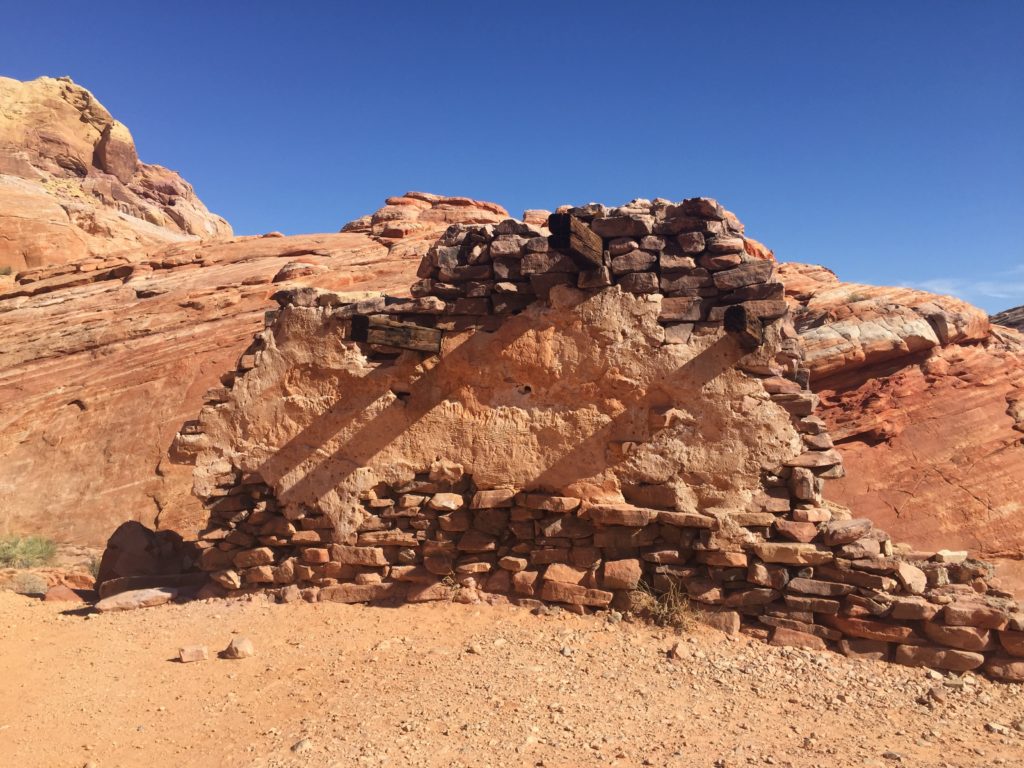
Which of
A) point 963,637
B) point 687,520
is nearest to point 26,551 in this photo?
point 687,520

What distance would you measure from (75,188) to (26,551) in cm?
2437

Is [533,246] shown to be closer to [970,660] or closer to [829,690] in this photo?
[829,690]

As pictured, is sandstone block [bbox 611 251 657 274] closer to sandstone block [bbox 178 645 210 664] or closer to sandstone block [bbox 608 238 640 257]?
sandstone block [bbox 608 238 640 257]

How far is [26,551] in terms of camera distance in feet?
29.1

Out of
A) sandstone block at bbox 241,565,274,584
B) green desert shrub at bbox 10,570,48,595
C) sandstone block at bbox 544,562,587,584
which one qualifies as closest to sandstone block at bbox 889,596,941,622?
sandstone block at bbox 544,562,587,584

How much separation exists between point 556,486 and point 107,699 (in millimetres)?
3176

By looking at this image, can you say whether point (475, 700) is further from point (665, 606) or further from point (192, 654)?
point (192, 654)

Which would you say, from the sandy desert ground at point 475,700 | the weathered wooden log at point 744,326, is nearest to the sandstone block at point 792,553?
the sandy desert ground at point 475,700

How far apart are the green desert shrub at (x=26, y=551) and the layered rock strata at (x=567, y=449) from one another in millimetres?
4574

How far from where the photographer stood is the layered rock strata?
4.52 meters

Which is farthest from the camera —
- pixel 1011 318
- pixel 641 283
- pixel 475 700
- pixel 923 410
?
pixel 1011 318

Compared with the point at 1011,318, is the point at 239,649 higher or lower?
lower

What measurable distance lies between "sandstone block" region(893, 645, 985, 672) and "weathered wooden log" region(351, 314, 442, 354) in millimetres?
3813

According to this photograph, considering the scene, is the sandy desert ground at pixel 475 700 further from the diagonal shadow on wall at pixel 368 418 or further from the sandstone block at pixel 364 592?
the diagonal shadow on wall at pixel 368 418
